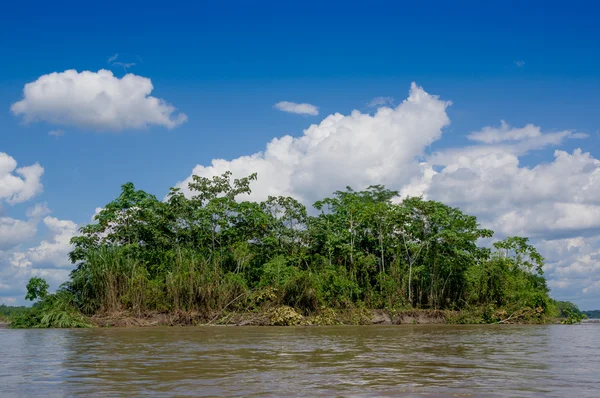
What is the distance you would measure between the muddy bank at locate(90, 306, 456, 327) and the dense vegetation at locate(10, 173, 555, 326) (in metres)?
0.37

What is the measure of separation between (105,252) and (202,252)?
275 inches

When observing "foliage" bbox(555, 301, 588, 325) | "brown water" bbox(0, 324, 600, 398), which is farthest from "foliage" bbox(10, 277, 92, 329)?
"foliage" bbox(555, 301, 588, 325)

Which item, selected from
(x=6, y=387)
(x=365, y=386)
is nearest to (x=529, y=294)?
(x=365, y=386)

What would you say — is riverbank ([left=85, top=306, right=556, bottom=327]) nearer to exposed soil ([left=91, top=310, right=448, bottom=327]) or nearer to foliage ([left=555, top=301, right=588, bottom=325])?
exposed soil ([left=91, top=310, right=448, bottom=327])

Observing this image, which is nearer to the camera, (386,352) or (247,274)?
(386,352)

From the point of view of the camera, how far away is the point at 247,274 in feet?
107

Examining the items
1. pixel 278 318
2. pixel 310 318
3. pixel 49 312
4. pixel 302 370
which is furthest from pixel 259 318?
pixel 302 370

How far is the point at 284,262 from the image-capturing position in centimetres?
3091

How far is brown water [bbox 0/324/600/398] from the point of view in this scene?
708cm

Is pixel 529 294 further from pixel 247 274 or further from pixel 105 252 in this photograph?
pixel 105 252

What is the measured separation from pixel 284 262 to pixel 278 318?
415 cm

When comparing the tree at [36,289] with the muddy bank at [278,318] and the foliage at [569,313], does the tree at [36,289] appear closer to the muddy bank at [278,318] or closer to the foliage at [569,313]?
the muddy bank at [278,318]

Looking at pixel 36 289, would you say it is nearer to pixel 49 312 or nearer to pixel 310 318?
pixel 49 312

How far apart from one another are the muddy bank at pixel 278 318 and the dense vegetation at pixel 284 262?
37 cm
